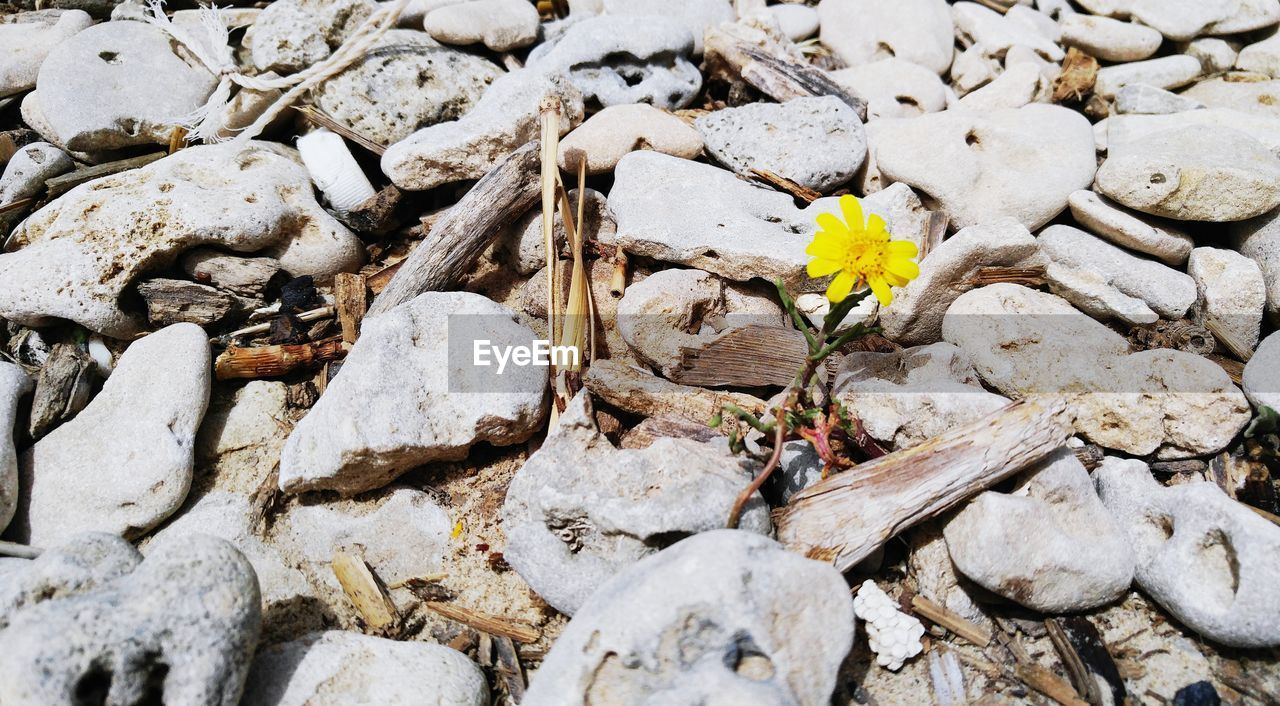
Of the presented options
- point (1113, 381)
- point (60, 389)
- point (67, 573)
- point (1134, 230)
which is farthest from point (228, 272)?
point (1134, 230)

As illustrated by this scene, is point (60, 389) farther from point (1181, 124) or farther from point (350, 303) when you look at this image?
point (1181, 124)

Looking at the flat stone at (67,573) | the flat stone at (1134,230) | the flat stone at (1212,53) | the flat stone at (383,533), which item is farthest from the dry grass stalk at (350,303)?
the flat stone at (1212,53)

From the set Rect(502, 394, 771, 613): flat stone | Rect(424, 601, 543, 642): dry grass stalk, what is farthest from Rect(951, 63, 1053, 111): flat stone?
Rect(424, 601, 543, 642): dry grass stalk

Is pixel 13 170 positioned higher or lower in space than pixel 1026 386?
higher

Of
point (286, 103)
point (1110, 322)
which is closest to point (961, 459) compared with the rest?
point (1110, 322)

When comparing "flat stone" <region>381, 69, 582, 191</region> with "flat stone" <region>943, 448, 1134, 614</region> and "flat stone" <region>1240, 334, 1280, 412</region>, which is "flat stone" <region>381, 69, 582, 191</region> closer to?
"flat stone" <region>943, 448, 1134, 614</region>

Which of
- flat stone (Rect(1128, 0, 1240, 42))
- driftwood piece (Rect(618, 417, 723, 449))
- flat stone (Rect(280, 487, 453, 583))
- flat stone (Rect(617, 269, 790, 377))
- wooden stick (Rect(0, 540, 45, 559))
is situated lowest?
flat stone (Rect(280, 487, 453, 583))

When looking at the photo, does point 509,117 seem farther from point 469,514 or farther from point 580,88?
point 469,514

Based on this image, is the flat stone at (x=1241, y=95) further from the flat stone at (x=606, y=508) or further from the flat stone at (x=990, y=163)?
the flat stone at (x=606, y=508)
